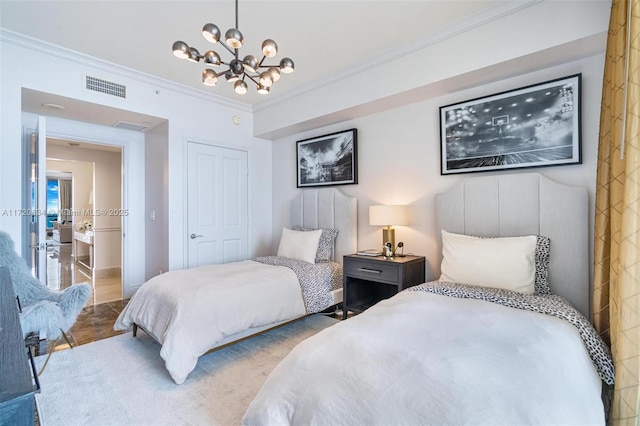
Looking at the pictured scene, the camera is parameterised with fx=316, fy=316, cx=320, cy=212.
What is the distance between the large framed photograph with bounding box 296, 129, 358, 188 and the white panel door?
917mm

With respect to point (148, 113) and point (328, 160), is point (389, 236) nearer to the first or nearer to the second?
point (328, 160)

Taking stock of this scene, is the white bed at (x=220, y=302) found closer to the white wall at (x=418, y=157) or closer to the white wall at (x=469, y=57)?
the white wall at (x=418, y=157)

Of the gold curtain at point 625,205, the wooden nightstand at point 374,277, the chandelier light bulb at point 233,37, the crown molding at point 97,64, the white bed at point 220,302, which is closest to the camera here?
the gold curtain at point 625,205

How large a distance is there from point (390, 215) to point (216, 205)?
2.46 metres

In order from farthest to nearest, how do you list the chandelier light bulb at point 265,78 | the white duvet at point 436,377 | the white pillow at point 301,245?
1. the white pillow at point 301,245
2. the chandelier light bulb at point 265,78
3. the white duvet at point 436,377

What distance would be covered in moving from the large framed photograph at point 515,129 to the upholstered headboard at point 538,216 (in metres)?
0.17

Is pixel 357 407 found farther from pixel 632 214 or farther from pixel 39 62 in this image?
pixel 39 62

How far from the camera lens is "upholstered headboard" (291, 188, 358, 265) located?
386cm

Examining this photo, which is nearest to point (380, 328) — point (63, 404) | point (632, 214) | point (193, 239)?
point (632, 214)

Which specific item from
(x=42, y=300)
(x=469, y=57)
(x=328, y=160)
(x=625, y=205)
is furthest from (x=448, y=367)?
(x=328, y=160)

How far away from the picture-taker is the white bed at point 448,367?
3.52 ft

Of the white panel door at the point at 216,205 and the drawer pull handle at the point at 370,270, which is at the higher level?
the white panel door at the point at 216,205

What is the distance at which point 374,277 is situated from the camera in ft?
10.3

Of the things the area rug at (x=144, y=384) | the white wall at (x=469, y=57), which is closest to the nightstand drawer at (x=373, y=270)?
the area rug at (x=144, y=384)
